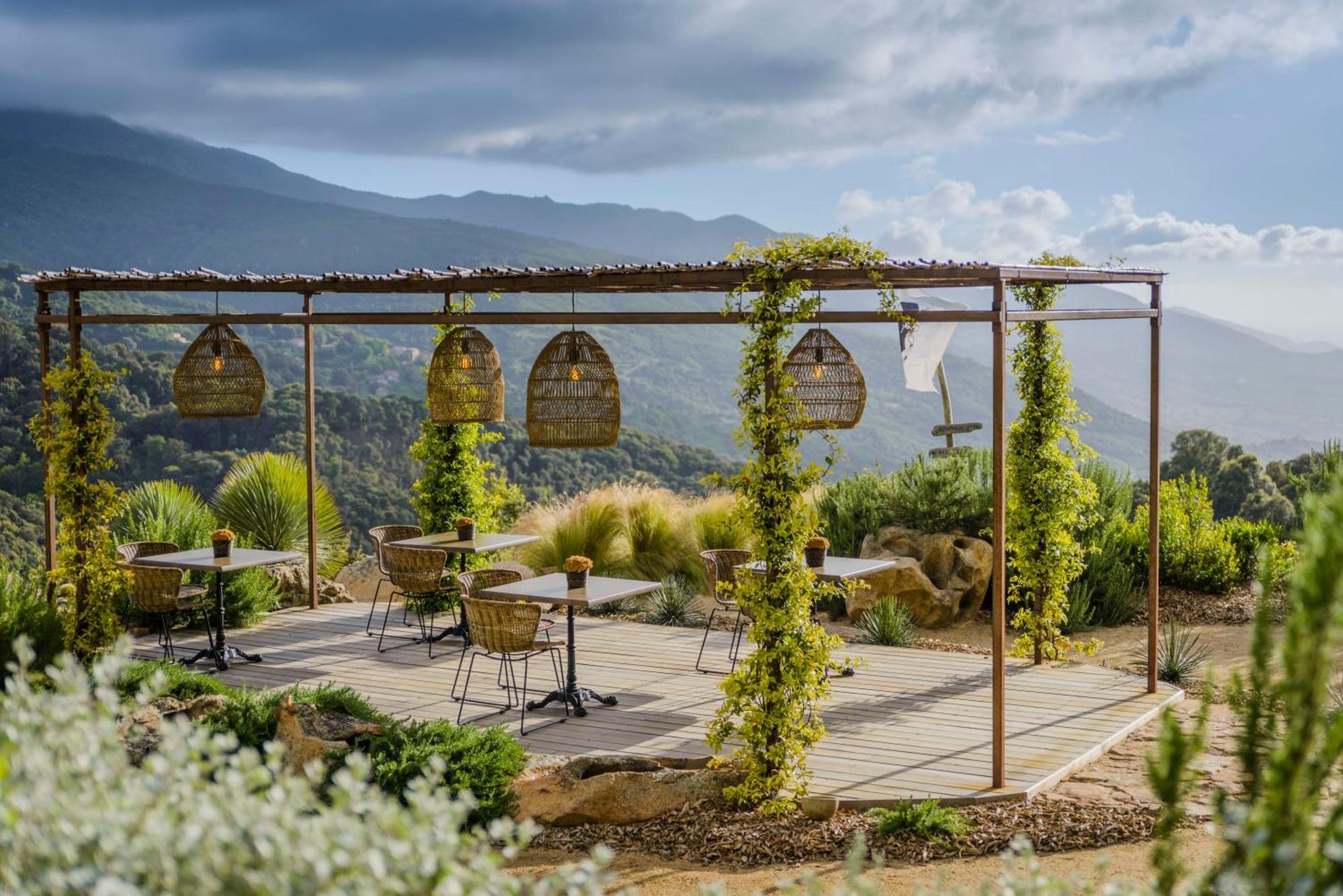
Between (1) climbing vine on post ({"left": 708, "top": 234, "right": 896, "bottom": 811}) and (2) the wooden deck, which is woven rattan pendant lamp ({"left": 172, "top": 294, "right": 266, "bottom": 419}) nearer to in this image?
(2) the wooden deck

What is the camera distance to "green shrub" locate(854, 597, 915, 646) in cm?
884

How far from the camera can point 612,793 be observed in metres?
5.55

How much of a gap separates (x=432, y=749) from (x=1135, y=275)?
4.50 metres

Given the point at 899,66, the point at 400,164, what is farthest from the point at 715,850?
the point at 400,164

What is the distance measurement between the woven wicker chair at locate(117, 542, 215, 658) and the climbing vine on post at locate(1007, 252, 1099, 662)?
5.26 m

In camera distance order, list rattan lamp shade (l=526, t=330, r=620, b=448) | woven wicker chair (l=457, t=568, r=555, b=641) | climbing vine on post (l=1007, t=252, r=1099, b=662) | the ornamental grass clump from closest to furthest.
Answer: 1. the ornamental grass clump
2. woven wicker chair (l=457, t=568, r=555, b=641)
3. rattan lamp shade (l=526, t=330, r=620, b=448)
4. climbing vine on post (l=1007, t=252, r=1099, b=662)

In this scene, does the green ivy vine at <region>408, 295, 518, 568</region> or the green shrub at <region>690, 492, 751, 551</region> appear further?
the green shrub at <region>690, 492, 751, 551</region>

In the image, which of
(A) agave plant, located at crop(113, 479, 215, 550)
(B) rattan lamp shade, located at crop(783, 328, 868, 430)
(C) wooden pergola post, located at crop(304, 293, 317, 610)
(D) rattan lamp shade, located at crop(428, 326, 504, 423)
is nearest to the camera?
(B) rattan lamp shade, located at crop(783, 328, 868, 430)

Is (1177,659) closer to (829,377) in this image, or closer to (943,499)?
(829,377)

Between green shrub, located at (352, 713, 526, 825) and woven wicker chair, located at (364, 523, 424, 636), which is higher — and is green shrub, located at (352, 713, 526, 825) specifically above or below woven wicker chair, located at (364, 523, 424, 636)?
below

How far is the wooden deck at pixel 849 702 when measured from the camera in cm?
585

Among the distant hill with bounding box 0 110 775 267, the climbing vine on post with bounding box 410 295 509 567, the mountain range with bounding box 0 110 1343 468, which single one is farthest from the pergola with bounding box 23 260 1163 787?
the distant hill with bounding box 0 110 775 267

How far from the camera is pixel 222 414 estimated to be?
345 inches

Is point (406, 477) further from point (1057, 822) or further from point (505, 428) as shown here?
point (1057, 822)
